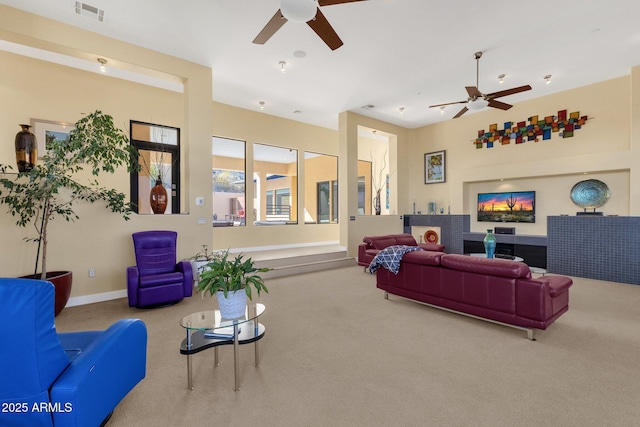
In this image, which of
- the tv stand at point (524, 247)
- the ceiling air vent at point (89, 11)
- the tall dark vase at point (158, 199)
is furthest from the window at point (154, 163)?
the tv stand at point (524, 247)

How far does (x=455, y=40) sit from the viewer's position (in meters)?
4.46

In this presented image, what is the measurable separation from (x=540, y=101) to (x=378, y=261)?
566 cm

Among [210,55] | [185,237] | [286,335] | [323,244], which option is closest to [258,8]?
[210,55]

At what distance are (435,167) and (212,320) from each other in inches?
308

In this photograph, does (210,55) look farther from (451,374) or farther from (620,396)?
(620,396)

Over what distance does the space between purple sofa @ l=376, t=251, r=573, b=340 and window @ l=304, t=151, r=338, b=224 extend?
213 inches

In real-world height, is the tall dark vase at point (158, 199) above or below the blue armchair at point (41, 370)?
above

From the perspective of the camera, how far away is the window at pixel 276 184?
307 inches

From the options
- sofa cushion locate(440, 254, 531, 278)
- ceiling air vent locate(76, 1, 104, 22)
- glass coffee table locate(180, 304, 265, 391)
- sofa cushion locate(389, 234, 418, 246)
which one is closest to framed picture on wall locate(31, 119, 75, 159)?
ceiling air vent locate(76, 1, 104, 22)

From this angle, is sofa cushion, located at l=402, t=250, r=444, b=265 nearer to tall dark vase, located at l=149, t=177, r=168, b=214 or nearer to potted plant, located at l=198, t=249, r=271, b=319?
potted plant, located at l=198, t=249, r=271, b=319

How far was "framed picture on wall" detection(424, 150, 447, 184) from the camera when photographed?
838cm

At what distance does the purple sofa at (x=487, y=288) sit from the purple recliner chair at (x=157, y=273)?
3019 millimetres

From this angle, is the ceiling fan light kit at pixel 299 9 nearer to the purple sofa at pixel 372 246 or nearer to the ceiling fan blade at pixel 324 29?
the ceiling fan blade at pixel 324 29

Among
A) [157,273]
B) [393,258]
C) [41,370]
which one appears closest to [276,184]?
[157,273]
